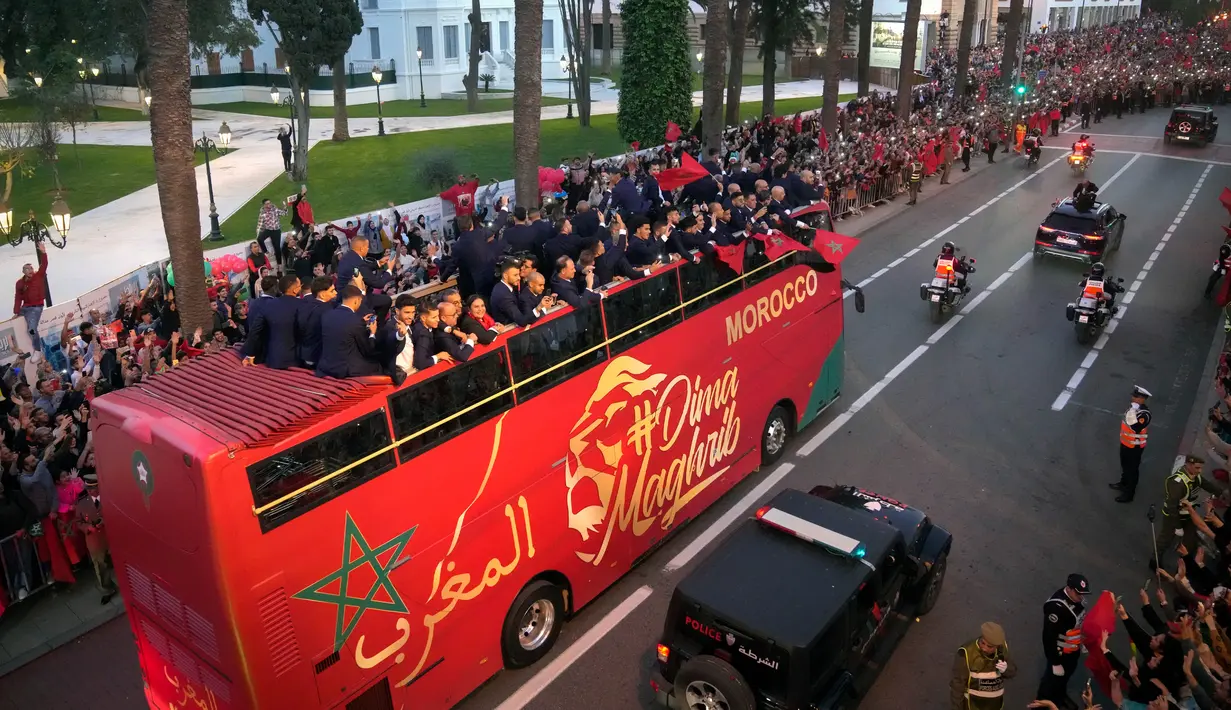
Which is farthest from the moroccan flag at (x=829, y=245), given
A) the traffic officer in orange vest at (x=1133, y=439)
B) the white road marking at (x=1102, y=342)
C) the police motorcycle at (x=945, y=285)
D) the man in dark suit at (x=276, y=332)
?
the man in dark suit at (x=276, y=332)

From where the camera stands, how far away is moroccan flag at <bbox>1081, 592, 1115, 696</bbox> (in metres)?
7.91

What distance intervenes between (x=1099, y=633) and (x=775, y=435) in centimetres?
582

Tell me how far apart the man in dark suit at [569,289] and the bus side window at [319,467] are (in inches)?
99.2

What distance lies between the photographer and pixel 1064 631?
8.07 metres

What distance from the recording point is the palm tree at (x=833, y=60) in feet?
99.5

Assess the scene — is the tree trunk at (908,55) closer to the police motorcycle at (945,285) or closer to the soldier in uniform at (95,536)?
the police motorcycle at (945,285)

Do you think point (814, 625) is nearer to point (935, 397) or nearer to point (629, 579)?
Answer: point (629, 579)

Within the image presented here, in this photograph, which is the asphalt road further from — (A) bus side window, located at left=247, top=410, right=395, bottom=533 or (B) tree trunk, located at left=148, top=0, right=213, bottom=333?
(B) tree trunk, located at left=148, top=0, right=213, bottom=333

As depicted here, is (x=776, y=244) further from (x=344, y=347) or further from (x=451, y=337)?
(x=344, y=347)

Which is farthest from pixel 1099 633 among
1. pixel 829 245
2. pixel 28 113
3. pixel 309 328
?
pixel 28 113

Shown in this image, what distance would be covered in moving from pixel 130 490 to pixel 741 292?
24.5 feet

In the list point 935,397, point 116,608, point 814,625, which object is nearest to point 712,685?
point 814,625

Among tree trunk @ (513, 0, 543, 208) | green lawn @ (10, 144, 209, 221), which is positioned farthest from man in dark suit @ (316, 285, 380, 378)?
green lawn @ (10, 144, 209, 221)

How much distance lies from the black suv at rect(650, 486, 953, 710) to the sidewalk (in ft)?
66.5
